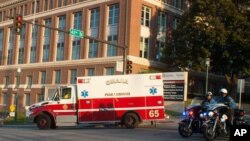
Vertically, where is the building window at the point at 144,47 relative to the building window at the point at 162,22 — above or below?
below

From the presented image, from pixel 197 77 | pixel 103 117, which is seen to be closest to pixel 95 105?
pixel 103 117

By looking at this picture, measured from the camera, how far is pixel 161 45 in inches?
2217

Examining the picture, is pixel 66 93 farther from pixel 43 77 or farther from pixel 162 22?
pixel 43 77

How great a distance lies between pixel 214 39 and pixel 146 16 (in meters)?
9.36

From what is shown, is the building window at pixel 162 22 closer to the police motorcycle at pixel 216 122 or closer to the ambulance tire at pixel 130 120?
the ambulance tire at pixel 130 120

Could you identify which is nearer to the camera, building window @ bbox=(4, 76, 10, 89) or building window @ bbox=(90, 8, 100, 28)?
building window @ bbox=(90, 8, 100, 28)

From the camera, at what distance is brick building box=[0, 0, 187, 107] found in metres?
53.1

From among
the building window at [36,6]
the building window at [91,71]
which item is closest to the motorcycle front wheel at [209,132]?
the building window at [91,71]

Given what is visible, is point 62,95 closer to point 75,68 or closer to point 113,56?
point 113,56

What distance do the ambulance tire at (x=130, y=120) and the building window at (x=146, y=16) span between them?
30.7 meters

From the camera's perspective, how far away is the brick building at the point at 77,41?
53062 millimetres

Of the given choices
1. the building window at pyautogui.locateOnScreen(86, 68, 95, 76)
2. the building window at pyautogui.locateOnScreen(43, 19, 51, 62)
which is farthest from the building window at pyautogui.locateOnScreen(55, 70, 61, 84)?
the building window at pyautogui.locateOnScreen(86, 68, 95, 76)

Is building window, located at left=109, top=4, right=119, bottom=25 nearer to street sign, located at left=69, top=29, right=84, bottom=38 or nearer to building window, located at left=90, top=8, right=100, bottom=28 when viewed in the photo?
building window, located at left=90, top=8, right=100, bottom=28

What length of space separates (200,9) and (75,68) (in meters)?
16.9
